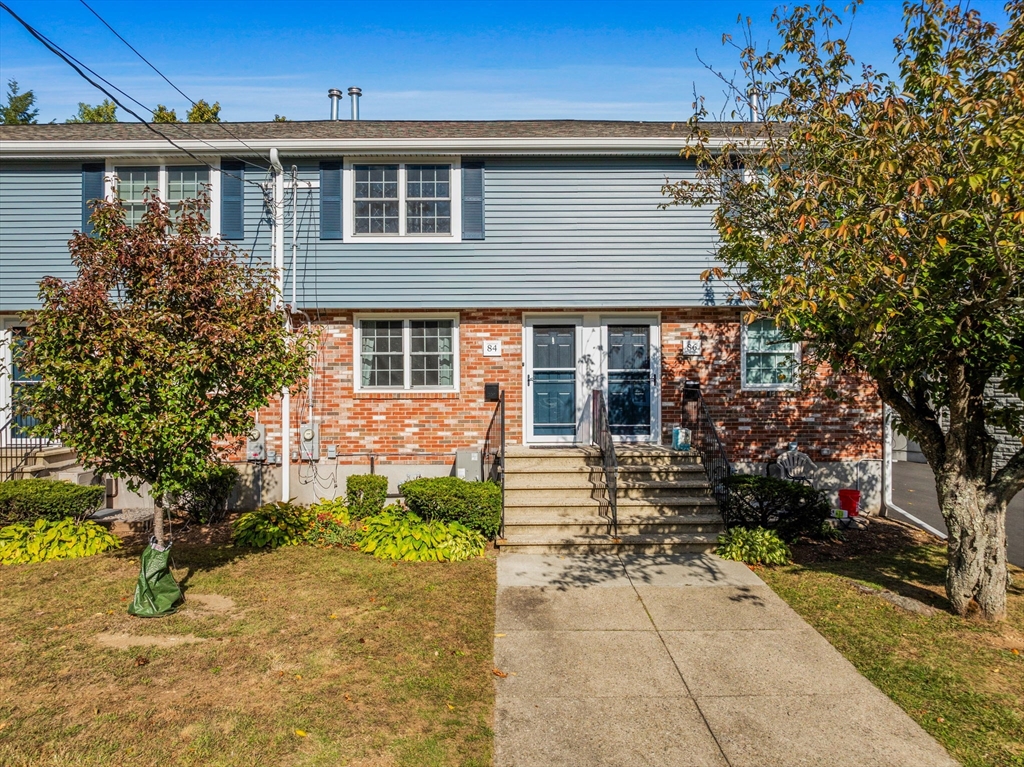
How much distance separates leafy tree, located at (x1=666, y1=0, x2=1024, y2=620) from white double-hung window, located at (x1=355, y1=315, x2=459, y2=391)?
510 centimetres

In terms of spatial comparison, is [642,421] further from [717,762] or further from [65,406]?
[65,406]

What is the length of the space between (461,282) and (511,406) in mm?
2110

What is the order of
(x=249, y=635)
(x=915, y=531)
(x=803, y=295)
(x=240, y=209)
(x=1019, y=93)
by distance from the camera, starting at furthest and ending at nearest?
1. (x=240, y=209)
2. (x=915, y=531)
3. (x=249, y=635)
4. (x=803, y=295)
5. (x=1019, y=93)

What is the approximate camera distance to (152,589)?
235 inches

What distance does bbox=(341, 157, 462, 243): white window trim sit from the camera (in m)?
10.3

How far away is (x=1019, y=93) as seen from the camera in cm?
459

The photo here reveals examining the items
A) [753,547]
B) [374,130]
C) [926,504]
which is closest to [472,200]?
[374,130]

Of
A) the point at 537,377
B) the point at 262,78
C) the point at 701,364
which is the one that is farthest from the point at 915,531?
the point at 262,78

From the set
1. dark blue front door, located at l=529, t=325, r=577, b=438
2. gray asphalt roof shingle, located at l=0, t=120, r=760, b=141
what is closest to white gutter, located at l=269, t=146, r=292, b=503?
gray asphalt roof shingle, located at l=0, t=120, r=760, b=141

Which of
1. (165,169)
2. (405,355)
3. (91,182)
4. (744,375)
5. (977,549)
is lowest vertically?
(977,549)

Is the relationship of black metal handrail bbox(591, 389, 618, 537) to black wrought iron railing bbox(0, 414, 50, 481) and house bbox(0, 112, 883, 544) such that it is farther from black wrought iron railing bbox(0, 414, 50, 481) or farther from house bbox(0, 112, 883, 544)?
black wrought iron railing bbox(0, 414, 50, 481)

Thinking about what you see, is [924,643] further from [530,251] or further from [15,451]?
[15,451]

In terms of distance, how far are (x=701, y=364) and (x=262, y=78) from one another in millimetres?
8719

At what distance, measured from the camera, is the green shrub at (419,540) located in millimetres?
7879
